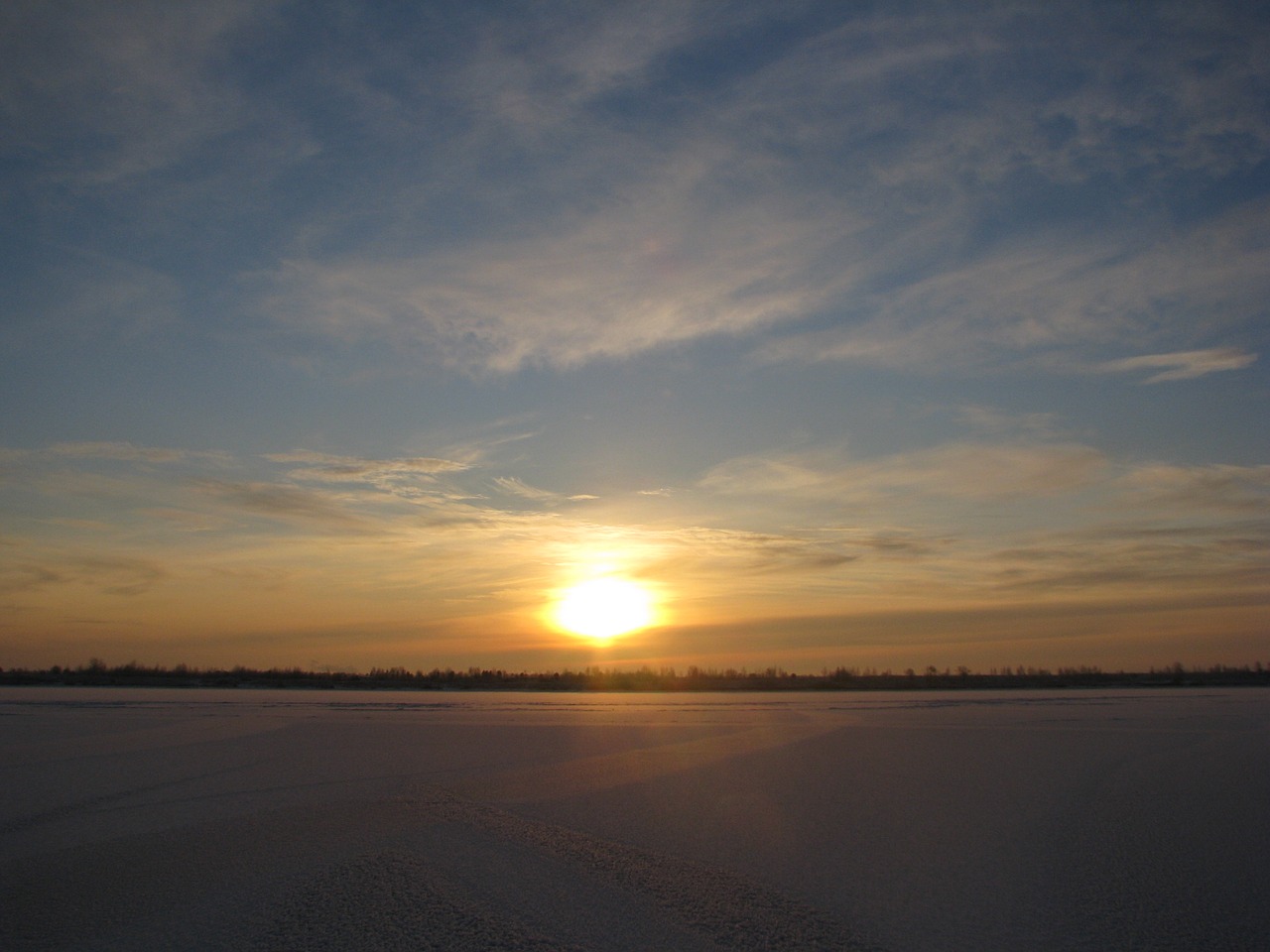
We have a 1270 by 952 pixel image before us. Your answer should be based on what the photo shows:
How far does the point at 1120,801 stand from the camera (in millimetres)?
7664

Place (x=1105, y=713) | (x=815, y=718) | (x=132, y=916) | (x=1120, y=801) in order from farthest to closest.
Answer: (x=1105, y=713)
(x=815, y=718)
(x=1120, y=801)
(x=132, y=916)

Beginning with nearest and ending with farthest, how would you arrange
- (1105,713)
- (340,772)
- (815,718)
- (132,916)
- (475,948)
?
(475,948) → (132,916) → (340,772) → (815,718) → (1105,713)

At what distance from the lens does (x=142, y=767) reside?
963 cm

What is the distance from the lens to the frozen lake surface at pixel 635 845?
4359 millimetres

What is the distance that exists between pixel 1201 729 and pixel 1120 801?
8428 mm

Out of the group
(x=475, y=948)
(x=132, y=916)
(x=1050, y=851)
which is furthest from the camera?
(x=1050, y=851)

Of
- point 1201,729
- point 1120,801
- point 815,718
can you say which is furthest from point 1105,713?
point 1120,801

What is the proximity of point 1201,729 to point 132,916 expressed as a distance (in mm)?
15315

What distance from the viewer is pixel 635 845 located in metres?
6.07

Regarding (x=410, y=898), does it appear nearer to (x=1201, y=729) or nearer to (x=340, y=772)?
(x=340, y=772)

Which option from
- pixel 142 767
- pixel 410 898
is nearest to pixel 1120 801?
pixel 410 898

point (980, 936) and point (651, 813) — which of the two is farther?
point (651, 813)

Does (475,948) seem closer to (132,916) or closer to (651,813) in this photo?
(132,916)

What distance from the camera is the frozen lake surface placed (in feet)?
14.3
